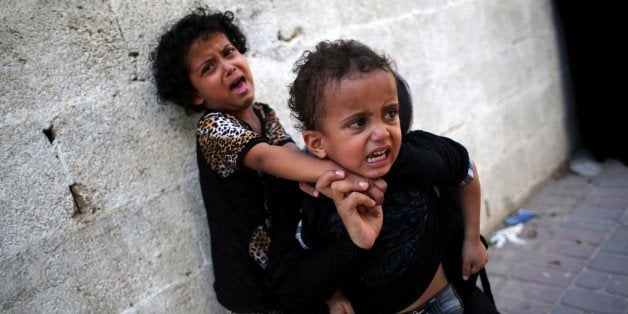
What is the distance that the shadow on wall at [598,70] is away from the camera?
13.9ft

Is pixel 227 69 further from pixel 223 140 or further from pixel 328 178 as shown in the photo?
pixel 328 178

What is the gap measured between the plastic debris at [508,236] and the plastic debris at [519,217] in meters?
0.05

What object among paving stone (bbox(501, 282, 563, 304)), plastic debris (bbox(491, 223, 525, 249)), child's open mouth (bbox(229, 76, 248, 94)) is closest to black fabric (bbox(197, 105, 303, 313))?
child's open mouth (bbox(229, 76, 248, 94))

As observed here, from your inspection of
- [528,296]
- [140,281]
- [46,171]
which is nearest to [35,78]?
[46,171]

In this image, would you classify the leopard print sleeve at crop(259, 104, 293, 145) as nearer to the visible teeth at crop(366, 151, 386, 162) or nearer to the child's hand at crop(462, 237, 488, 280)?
the visible teeth at crop(366, 151, 386, 162)

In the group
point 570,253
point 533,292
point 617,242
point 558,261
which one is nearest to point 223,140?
point 533,292

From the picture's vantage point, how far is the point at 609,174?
428 cm

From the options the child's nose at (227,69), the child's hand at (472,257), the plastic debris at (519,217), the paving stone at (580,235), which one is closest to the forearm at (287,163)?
the child's nose at (227,69)

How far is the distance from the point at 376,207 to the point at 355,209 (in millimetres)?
87

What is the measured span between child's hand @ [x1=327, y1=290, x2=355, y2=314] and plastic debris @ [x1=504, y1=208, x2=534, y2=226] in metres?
2.59

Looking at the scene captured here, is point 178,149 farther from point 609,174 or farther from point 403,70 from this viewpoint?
point 609,174

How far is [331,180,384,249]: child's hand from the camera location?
132 centimetres

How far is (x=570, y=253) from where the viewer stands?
10.5 ft

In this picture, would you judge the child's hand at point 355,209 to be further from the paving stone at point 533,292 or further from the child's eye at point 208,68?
the paving stone at point 533,292
